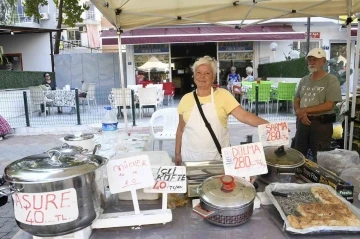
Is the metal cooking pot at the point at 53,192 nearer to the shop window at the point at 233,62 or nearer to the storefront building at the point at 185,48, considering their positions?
the storefront building at the point at 185,48

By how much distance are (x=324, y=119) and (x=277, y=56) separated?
40.7 feet

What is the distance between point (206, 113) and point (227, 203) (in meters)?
1.20

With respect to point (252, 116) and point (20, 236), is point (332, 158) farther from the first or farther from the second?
point (20, 236)

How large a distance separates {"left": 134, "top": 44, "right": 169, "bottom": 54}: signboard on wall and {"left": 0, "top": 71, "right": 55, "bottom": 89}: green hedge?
4593mm

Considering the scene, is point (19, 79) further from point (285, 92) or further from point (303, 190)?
point (303, 190)

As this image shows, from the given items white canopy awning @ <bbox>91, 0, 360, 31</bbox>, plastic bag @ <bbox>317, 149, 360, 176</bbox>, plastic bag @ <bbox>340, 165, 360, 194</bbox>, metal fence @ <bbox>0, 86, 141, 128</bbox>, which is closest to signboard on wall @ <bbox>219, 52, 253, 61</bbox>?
metal fence @ <bbox>0, 86, 141, 128</bbox>

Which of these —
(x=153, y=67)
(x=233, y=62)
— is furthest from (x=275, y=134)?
(x=233, y=62)

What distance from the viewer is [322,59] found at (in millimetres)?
3281

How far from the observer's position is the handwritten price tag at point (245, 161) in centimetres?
160

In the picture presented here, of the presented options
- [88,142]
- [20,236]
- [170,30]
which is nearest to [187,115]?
[88,142]

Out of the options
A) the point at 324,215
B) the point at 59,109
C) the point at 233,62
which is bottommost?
the point at 59,109

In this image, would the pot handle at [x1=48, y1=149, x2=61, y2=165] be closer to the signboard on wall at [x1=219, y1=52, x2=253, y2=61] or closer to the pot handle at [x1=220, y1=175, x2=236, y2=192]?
the pot handle at [x1=220, y1=175, x2=236, y2=192]

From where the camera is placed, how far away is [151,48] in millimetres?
14672

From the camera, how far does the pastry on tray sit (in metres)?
1.33
